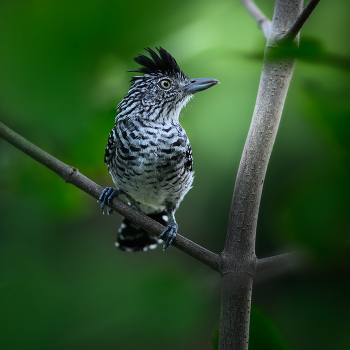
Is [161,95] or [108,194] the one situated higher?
[161,95]

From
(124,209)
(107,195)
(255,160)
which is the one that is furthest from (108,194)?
(255,160)

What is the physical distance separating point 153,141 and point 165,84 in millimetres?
396

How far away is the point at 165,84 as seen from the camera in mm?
2160

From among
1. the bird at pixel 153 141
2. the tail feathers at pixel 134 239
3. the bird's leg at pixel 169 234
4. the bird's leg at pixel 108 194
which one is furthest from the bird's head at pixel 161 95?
the tail feathers at pixel 134 239

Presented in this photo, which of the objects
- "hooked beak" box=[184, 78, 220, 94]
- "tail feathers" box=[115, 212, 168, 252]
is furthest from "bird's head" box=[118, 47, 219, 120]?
"tail feathers" box=[115, 212, 168, 252]

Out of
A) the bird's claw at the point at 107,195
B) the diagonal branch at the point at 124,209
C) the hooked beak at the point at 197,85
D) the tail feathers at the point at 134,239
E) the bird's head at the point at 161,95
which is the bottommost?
the diagonal branch at the point at 124,209

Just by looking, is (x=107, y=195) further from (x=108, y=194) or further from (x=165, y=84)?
(x=165, y=84)

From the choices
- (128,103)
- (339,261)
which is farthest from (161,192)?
(339,261)

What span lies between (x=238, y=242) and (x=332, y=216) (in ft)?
3.73

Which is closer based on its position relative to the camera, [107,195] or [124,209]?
[124,209]

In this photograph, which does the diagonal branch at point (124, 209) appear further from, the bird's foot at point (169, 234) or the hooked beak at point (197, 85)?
the hooked beak at point (197, 85)

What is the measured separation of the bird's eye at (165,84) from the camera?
2.15m

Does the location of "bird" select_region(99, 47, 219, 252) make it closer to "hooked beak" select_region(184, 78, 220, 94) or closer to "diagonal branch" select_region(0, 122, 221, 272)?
"hooked beak" select_region(184, 78, 220, 94)

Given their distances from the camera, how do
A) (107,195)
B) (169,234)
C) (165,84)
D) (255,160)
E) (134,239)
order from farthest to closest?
(134,239) → (165,84) → (107,195) → (169,234) → (255,160)
